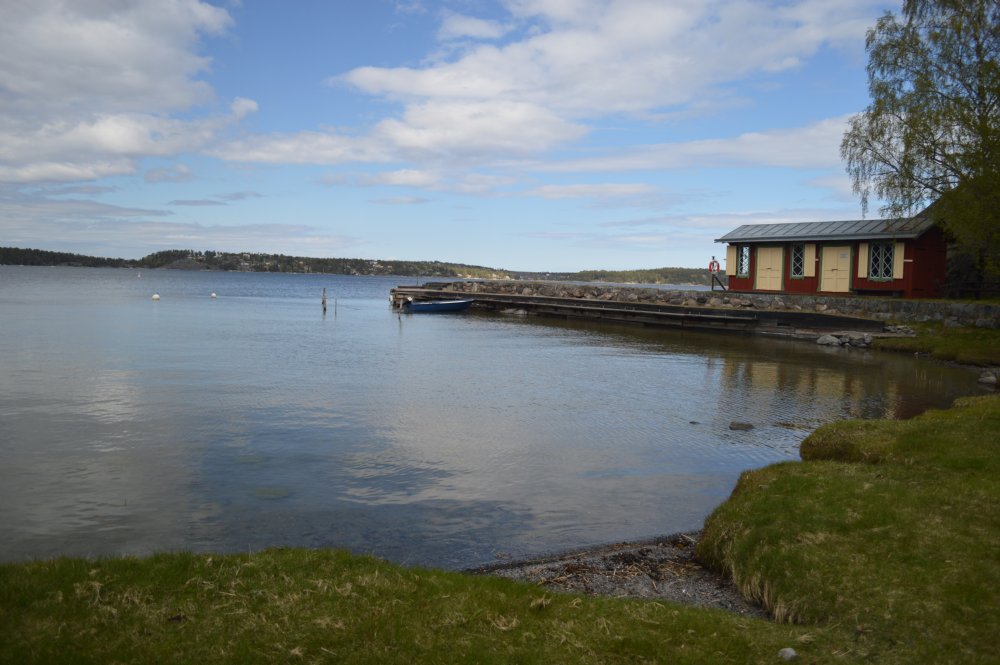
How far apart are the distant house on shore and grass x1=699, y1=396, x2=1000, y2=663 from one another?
30455 mm

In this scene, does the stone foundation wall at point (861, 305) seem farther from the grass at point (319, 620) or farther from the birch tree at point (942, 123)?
the grass at point (319, 620)

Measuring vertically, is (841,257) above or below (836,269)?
above

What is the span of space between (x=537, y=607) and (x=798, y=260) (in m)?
44.7

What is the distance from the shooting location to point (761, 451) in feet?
47.8

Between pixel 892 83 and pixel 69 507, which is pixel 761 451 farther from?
pixel 892 83

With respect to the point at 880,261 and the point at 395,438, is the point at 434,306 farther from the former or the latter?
the point at 395,438

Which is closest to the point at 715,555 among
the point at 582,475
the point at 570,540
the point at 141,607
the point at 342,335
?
the point at 570,540

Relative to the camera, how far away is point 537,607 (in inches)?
232

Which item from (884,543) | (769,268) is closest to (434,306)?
(769,268)

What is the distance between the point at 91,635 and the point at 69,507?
643cm

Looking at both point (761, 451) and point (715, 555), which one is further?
point (761, 451)

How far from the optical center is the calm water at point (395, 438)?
9867 mm

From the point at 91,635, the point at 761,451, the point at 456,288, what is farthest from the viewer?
the point at 456,288

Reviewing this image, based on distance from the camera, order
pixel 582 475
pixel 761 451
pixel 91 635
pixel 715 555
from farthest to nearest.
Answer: pixel 761 451 < pixel 582 475 < pixel 715 555 < pixel 91 635
